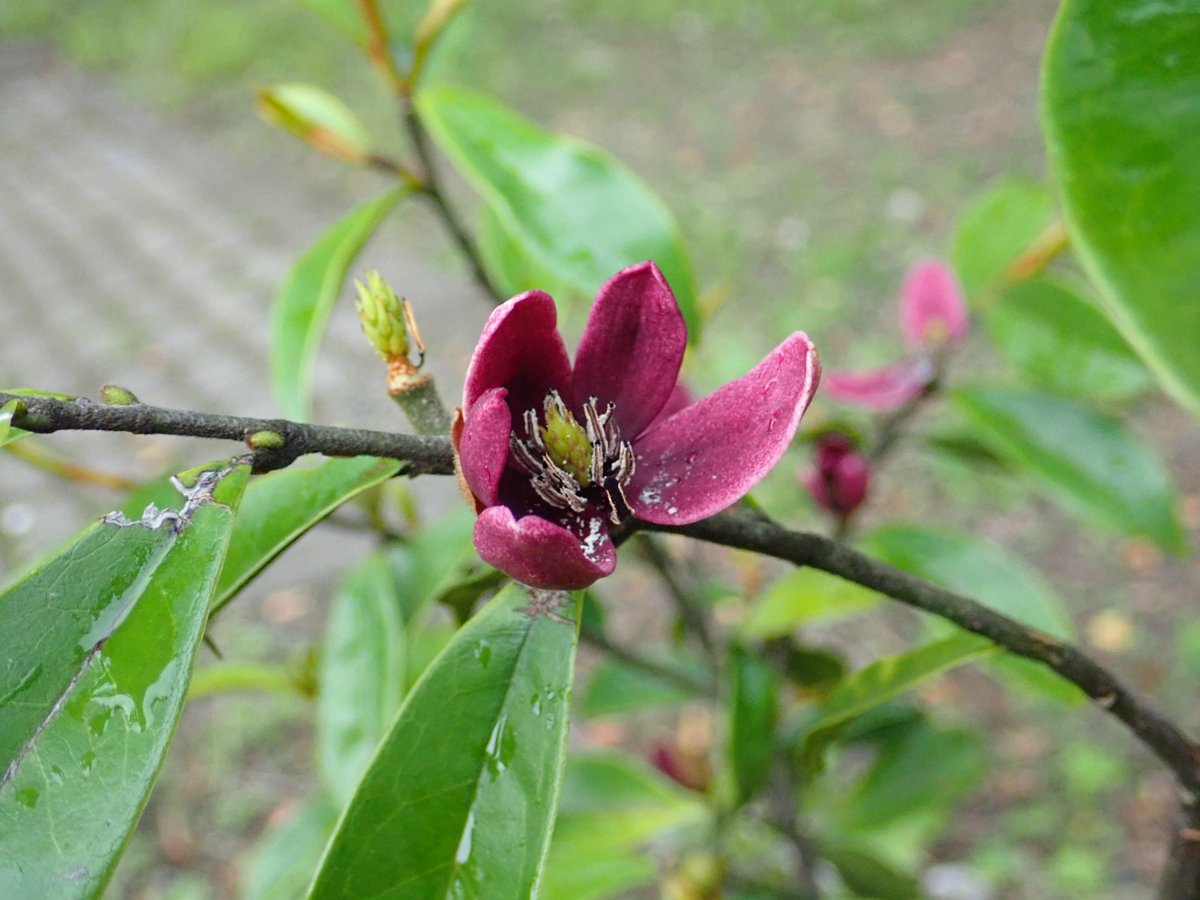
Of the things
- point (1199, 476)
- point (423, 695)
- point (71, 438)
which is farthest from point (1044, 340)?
point (71, 438)

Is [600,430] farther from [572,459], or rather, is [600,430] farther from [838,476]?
[838,476]

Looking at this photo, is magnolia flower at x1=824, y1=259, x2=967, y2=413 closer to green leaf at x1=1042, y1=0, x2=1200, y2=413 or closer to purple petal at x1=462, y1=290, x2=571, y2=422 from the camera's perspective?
green leaf at x1=1042, y1=0, x2=1200, y2=413

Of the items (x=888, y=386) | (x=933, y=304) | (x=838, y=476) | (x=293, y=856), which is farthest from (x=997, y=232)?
(x=293, y=856)

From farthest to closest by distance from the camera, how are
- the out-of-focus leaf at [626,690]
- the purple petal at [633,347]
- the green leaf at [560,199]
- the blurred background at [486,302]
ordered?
the blurred background at [486,302] < the out-of-focus leaf at [626,690] < the green leaf at [560,199] < the purple petal at [633,347]

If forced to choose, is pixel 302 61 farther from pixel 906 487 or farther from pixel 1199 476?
pixel 1199 476

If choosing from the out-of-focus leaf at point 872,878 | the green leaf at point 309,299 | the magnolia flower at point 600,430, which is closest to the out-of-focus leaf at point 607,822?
the out-of-focus leaf at point 872,878

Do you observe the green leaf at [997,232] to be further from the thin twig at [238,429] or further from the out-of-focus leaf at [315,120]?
the thin twig at [238,429]
